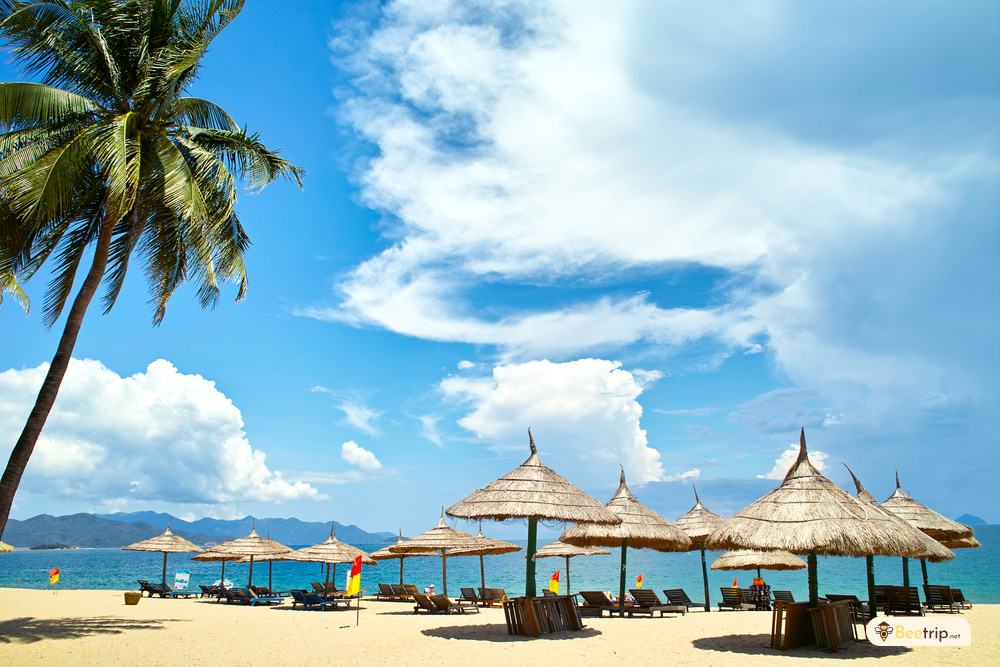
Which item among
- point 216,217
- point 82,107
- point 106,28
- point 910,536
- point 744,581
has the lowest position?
point 744,581

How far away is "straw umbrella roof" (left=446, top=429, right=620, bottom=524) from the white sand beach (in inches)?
76.1

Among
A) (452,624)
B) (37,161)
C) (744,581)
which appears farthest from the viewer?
(744,581)

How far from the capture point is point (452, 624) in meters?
13.3

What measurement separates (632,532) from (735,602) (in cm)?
572

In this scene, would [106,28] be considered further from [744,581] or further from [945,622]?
[744,581]

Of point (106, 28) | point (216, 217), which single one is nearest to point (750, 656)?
point (216, 217)

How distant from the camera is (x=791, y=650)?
30.8 feet

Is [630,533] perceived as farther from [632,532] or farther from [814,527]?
[814,527]

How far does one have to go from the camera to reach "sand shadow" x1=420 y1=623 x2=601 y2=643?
1046 cm

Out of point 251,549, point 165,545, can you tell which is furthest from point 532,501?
point 165,545

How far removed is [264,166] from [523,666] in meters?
9.45

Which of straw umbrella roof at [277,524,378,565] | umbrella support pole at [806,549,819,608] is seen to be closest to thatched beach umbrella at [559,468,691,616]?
umbrella support pole at [806,549,819,608]

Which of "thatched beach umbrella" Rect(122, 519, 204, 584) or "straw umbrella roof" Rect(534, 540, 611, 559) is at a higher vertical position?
"straw umbrella roof" Rect(534, 540, 611, 559)
